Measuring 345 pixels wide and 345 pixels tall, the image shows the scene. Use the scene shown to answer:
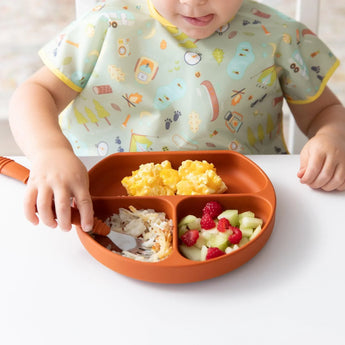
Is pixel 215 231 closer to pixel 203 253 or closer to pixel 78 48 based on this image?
pixel 203 253

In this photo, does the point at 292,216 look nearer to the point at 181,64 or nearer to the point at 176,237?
the point at 176,237

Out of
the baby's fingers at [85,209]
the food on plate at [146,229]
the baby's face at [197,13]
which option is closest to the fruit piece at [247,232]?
the food on plate at [146,229]

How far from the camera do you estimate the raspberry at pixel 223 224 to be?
2.21 feet

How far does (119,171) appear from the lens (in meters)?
0.86

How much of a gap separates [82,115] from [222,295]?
629mm

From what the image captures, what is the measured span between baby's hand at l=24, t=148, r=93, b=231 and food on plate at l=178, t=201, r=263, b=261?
0.13 meters

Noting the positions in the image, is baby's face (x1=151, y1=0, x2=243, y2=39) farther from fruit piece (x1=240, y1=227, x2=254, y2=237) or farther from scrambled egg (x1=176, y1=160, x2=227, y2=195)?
fruit piece (x1=240, y1=227, x2=254, y2=237)

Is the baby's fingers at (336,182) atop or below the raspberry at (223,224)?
below

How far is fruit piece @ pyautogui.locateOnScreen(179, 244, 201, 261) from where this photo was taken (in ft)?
2.11

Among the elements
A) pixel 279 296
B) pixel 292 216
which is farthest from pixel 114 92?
pixel 279 296

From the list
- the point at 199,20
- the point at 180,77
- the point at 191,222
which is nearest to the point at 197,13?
the point at 199,20

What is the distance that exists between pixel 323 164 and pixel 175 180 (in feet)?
0.81

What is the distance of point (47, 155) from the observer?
2.44 ft

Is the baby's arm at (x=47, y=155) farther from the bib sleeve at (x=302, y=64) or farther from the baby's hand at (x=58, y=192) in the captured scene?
the bib sleeve at (x=302, y=64)
